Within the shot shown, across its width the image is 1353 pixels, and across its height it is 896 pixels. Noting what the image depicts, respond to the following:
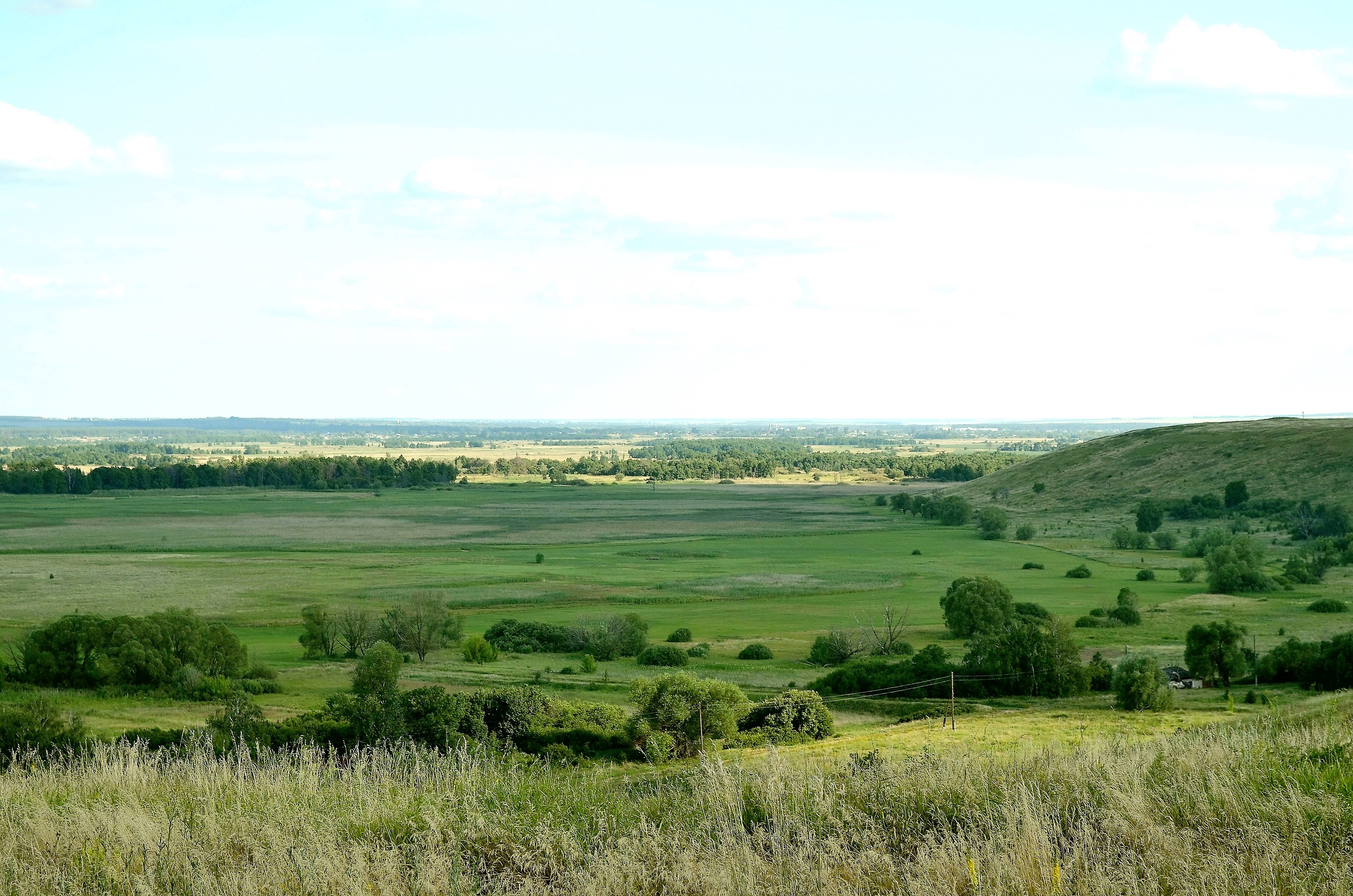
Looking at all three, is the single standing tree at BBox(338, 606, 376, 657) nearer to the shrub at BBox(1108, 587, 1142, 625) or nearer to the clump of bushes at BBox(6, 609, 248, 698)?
the clump of bushes at BBox(6, 609, 248, 698)

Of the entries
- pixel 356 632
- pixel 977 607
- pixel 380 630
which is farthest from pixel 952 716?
pixel 356 632

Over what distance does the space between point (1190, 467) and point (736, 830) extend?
138 m

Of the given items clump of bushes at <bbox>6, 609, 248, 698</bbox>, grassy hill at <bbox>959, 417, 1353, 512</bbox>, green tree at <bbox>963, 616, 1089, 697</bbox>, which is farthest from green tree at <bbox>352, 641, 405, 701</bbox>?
grassy hill at <bbox>959, 417, 1353, 512</bbox>

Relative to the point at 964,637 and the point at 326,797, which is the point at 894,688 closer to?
the point at 964,637

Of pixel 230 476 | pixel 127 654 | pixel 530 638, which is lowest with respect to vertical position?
pixel 530 638

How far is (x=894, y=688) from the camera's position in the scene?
144 feet

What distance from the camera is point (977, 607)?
59.1 meters

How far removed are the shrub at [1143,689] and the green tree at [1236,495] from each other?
87721 millimetres

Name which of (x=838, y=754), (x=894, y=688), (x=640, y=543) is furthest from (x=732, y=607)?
(x=838, y=754)

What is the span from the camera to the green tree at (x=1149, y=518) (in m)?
114

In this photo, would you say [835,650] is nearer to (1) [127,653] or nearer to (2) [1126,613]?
(2) [1126,613]

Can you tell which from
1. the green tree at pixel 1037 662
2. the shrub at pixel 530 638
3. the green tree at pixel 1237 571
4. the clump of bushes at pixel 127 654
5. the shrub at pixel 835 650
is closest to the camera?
the green tree at pixel 1037 662

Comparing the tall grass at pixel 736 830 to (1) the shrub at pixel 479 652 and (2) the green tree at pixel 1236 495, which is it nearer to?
(1) the shrub at pixel 479 652

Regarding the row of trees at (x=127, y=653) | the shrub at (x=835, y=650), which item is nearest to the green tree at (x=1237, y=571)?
the shrub at (x=835, y=650)
